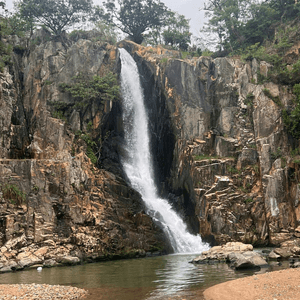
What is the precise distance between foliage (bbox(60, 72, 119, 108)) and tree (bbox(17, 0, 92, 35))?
12.6m

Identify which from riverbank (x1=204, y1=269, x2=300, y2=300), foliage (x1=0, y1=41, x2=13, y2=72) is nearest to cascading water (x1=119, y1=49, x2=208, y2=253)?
foliage (x1=0, y1=41, x2=13, y2=72)

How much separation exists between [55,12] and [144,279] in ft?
130

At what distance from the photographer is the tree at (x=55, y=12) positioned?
4469 cm

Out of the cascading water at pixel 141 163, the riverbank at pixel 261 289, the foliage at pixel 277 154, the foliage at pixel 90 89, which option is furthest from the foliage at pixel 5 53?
the riverbank at pixel 261 289

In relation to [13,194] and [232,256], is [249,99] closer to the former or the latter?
[232,256]

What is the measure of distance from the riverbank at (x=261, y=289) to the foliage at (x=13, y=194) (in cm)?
1696

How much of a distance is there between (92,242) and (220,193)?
12.5 metres

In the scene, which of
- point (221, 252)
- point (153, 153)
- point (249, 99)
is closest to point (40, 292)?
point (221, 252)

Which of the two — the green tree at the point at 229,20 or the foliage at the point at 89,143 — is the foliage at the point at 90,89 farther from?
the green tree at the point at 229,20

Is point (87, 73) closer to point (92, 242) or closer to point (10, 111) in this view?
point (10, 111)

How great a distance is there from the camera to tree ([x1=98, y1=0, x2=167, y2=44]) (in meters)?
51.8

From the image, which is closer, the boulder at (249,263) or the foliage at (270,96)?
the boulder at (249,263)

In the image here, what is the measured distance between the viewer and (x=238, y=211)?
105 feet

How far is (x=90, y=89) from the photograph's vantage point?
35.1 meters
